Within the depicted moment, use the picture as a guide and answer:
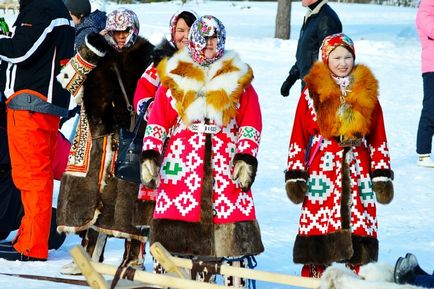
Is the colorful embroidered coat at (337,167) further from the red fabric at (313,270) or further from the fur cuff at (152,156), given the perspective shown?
the fur cuff at (152,156)

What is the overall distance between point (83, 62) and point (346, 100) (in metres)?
1.74

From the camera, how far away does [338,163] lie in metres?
5.92

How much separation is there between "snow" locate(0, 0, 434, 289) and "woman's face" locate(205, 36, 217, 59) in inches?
66.2

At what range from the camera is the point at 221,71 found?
19.1 feet

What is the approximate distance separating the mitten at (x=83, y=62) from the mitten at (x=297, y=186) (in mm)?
1583

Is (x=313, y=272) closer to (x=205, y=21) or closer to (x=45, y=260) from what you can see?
(x=205, y=21)

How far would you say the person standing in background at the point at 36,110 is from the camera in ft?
23.6

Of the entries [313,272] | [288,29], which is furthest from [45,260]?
[288,29]

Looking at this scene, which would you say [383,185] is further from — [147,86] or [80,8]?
[80,8]

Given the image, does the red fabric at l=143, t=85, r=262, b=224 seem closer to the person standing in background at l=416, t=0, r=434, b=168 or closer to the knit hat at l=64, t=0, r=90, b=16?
the knit hat at l=64, t=0, r=90, b=16

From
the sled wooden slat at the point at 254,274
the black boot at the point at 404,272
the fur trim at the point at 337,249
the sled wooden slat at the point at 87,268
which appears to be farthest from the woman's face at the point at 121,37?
the black boot at the point at 404,272

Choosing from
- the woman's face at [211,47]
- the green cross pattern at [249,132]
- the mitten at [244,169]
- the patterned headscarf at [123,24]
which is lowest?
the mitten at [244,169]

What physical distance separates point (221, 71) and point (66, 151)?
2.24 metres

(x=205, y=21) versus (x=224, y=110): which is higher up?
(x=205, y=21)
